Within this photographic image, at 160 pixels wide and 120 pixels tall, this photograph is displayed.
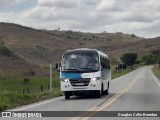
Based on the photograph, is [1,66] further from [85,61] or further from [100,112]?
[100,112]

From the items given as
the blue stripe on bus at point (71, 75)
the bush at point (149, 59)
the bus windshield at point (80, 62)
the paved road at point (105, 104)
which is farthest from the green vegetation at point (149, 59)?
the blue stripe on bus at point (71, 75)

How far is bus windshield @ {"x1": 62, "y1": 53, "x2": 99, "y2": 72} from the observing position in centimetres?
2653

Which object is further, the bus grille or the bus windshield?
the bus windshield

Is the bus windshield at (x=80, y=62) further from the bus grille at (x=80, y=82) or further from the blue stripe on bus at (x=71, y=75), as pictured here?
the bus grille at (x=80, y=82)

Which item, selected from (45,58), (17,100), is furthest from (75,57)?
(45,58)

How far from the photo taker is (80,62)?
26875mm

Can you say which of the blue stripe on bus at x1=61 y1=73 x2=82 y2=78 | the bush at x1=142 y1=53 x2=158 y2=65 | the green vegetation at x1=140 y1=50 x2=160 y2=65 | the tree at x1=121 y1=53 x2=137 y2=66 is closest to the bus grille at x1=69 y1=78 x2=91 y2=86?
the blue stripe on bus at x1=61 y1=73 x2=82 y2=78

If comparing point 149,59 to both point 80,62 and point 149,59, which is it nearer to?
point 149,59

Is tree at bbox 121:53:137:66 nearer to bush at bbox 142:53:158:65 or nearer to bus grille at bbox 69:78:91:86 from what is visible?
bush at bbox 142:53:158:65

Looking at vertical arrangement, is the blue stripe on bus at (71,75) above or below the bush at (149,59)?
below

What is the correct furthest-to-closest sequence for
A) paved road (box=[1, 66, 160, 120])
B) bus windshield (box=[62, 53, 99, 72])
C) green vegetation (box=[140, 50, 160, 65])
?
1. green vegetation (box=[140, 50, 160, 65])
2. bus windshield (box=[62, 53, 99, 72])
3. paved road (box=[1, 66, 160, 120])

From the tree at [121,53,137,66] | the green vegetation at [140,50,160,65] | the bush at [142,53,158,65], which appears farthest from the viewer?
the bush at [142,53,158,65]

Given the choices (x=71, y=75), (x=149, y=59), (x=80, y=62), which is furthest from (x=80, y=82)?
(x=149, y=59)

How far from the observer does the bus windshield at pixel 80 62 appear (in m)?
26.5
